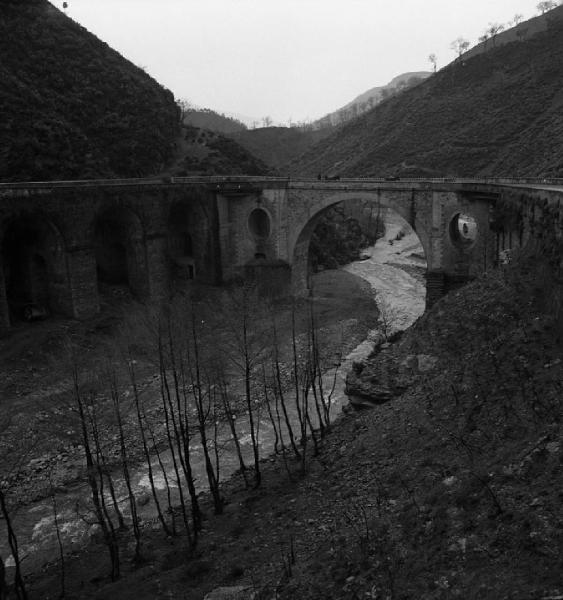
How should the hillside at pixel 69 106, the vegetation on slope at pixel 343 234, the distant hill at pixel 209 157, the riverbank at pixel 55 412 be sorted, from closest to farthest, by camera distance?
the riverbank at pixel 55 412, the hillside at pixel 69 106, the vegetation on slope at pixel 343 234, the distant hill at pixel 209 157

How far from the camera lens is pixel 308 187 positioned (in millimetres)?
38219

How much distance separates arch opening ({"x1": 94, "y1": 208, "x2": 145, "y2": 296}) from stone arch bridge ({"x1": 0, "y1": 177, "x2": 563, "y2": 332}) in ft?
0.22

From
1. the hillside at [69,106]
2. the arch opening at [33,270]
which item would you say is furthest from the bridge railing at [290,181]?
the hillside at [69,106]

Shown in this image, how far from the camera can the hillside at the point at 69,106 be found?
148 ft

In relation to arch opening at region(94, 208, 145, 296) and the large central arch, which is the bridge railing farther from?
arch opening at region(94, 208, 145, 296)

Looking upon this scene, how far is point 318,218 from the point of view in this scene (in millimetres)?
39656

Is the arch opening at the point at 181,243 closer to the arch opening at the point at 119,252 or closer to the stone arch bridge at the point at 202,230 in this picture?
the stone arch bridge at the point at 202,230

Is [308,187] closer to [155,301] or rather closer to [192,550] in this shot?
[155,301]

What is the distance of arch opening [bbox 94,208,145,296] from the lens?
3734cm

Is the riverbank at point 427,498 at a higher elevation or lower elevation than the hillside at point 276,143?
lower

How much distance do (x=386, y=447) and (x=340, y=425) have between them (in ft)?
15.2

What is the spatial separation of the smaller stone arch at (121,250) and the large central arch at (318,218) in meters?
9.93

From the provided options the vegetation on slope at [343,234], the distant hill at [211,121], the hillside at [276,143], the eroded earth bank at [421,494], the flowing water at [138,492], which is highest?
the distant hill at [211,121]

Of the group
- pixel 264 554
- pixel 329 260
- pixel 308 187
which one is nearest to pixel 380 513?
pixel 264 554
